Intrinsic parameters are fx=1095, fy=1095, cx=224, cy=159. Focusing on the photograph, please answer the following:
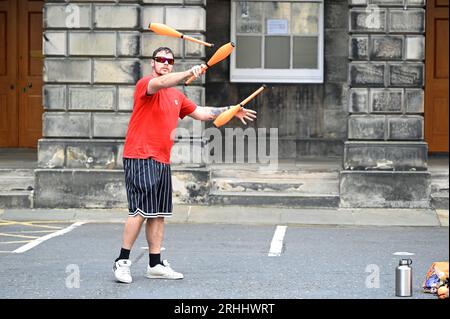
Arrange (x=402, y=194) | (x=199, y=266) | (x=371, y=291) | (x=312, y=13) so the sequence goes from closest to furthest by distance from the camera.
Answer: (x=371, y=291) → (x=199, y=266) → (x=402, y=194) → (x=312, y=13)

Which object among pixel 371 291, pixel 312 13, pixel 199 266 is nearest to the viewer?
pixel 371 291

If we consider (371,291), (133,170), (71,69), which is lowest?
(371,291)

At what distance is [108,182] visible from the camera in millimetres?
15414

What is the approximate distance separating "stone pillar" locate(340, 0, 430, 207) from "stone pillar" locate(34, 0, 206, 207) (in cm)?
225

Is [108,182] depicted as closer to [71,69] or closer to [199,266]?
[71,69]

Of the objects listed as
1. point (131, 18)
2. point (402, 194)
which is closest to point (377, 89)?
point (402, 194)

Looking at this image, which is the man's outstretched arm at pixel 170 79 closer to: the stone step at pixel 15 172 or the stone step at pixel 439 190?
the stone step at pixel 439 190

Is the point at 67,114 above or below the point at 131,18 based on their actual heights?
below

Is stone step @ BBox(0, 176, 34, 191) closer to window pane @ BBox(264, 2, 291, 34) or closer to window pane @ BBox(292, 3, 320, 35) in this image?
window pane @ BBox(264, 2, 291, 34)

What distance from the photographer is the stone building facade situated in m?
15.4

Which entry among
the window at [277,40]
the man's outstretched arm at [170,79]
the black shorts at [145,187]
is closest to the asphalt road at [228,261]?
the black shorts at [145,187]

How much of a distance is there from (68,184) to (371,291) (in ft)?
23.1

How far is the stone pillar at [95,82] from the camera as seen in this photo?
1544 centimetres

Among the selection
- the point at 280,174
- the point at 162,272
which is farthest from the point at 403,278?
the point at 280,174
